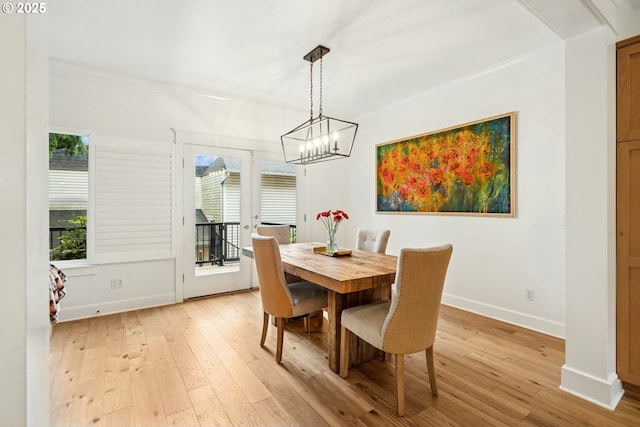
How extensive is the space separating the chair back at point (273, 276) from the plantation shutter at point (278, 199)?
84.5 inches

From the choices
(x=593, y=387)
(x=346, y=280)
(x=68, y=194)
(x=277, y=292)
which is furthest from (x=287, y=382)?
(x=68, y=194)

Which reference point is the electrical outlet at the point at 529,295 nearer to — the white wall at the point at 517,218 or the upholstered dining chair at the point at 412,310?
the white wall at the point at 517,218

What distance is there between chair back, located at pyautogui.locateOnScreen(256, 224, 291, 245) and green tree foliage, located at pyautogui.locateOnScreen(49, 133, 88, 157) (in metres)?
2.16

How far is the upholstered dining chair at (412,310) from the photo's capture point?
1.69 m

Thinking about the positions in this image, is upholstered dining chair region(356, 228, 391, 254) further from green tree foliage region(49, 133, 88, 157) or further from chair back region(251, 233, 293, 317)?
green tree foliage region(49, 133, 88, 157)

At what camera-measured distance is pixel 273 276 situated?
2.29 meters

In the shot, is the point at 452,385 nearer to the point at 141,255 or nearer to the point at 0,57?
the point at 0,57

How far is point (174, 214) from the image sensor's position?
3736 mm

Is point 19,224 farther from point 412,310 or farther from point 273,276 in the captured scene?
point 273,276

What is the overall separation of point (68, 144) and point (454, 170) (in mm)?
4389

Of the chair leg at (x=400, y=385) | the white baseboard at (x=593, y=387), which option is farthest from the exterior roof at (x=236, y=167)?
the white baseboard at (x=593, y=387)

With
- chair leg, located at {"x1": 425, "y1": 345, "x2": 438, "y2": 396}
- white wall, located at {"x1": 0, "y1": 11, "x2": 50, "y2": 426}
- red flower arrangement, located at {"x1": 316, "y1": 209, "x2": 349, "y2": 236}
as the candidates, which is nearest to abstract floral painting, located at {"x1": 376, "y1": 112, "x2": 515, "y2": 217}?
red flower arrangement, located at {"x1": 316, "y1": 209, "x2": 349, "y2": 236}

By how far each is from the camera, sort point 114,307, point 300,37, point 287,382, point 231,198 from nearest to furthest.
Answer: point 287,382, point 300,37, point 114,307, point 231,198

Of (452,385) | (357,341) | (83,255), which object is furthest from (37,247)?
(83,255)
